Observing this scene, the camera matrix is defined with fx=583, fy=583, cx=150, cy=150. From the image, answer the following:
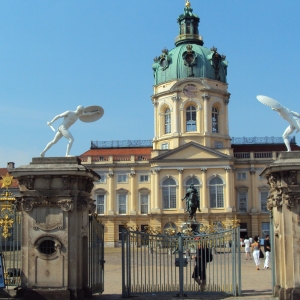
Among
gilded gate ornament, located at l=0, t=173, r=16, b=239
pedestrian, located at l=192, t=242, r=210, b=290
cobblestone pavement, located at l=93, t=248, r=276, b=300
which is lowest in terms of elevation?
cobblestone pavement, located at l=93, t=248, r=276, b=300

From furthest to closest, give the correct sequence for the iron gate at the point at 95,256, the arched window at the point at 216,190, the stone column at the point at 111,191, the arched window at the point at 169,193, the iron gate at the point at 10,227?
the stone column at the point at 111,191, the arched window at the point at 169,193, the arched window at the point at 216,190, the iron gate at the point at 95,256, the iron gate at the point at 10,227

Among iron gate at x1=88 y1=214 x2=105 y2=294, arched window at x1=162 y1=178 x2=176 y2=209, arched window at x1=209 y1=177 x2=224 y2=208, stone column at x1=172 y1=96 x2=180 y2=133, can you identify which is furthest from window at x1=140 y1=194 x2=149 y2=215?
iron gate at x1=88 y1=214 x2=105 y2=294

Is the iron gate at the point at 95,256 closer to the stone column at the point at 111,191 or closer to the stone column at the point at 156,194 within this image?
the stone column at the point at 156,194

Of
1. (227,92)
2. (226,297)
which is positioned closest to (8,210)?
(226,297)

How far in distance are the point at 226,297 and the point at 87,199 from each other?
4.66 m

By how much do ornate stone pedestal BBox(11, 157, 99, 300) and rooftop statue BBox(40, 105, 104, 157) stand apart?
708mm

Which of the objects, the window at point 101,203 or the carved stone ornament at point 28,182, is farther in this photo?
the window at point 101,203

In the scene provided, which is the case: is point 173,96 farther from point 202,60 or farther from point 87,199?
point 87,199

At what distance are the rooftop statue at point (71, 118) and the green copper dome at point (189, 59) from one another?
50.1 m

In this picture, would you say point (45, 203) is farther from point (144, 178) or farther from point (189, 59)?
point (189, 59)

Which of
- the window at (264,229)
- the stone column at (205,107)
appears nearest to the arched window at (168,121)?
the stone column at (205,107)

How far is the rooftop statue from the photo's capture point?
1536 centimetres

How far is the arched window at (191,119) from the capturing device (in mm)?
65781

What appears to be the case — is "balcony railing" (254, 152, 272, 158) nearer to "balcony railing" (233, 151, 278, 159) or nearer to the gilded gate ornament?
"balcony railing" (233, 151, 278, 159)
